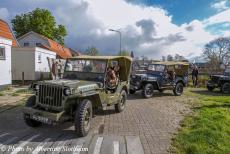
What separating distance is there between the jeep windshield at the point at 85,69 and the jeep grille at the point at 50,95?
1663mm

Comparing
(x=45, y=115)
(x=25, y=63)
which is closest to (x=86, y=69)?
(x=45, y=115)

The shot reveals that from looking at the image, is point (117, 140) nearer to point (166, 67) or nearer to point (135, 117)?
point (135, 117)

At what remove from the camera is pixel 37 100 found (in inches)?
274

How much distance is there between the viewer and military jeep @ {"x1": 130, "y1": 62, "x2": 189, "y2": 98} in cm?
1417

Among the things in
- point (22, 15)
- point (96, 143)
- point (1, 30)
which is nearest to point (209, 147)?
point (96, 143)

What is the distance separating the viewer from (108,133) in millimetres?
6957

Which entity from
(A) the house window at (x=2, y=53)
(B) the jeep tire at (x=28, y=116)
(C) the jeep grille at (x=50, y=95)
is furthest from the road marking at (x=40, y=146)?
(A) the house window at (x=2, y=53)

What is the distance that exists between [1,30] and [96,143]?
1255cm

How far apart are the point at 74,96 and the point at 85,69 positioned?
80.9 inches

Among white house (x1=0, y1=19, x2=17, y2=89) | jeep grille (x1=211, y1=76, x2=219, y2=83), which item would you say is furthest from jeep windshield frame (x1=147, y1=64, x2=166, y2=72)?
white house (x1=0, y1=19, x2=17, y2=89)

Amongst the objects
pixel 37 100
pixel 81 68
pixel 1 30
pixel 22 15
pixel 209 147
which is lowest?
pixel 209 147

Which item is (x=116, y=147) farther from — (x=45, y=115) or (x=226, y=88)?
(x=226, y=88)

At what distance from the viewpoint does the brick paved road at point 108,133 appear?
593 cm

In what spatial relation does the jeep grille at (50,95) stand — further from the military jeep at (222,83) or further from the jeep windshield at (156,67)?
the military jeep at (222,83)
